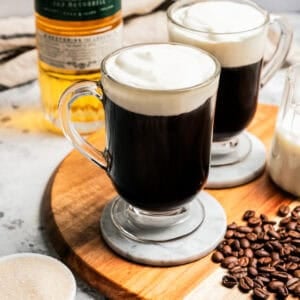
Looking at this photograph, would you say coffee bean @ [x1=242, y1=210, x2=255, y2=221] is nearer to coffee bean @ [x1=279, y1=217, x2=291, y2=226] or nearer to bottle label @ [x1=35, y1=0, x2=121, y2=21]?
coffee bean @ [x1=279, y1=217, x2=291, y2=226]

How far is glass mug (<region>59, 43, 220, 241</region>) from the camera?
75 cm

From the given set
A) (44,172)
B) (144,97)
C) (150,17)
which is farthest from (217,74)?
(150,17)

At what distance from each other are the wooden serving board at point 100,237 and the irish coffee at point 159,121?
0.07 meters

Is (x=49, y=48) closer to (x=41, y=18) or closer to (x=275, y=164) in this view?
(x=41, y=18)

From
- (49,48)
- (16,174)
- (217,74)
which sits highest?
(217,74)

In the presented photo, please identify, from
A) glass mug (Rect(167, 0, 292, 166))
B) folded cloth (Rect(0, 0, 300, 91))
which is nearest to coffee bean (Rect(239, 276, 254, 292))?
glass mug (Rect(167, 0, 292, 166))

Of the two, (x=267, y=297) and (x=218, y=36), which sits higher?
(x=218, y=36)

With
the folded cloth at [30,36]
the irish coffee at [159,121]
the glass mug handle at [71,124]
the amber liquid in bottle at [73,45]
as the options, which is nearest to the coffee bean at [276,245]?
the irish coffee at [159,121]

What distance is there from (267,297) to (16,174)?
0.39 meters

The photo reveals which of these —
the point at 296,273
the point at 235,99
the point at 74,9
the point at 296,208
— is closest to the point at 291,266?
the point at 296,273

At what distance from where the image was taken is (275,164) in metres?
0.95

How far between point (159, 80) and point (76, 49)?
0.30 m

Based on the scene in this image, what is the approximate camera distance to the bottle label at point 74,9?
993mm

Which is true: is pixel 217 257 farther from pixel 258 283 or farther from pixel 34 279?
pixel 34 279
